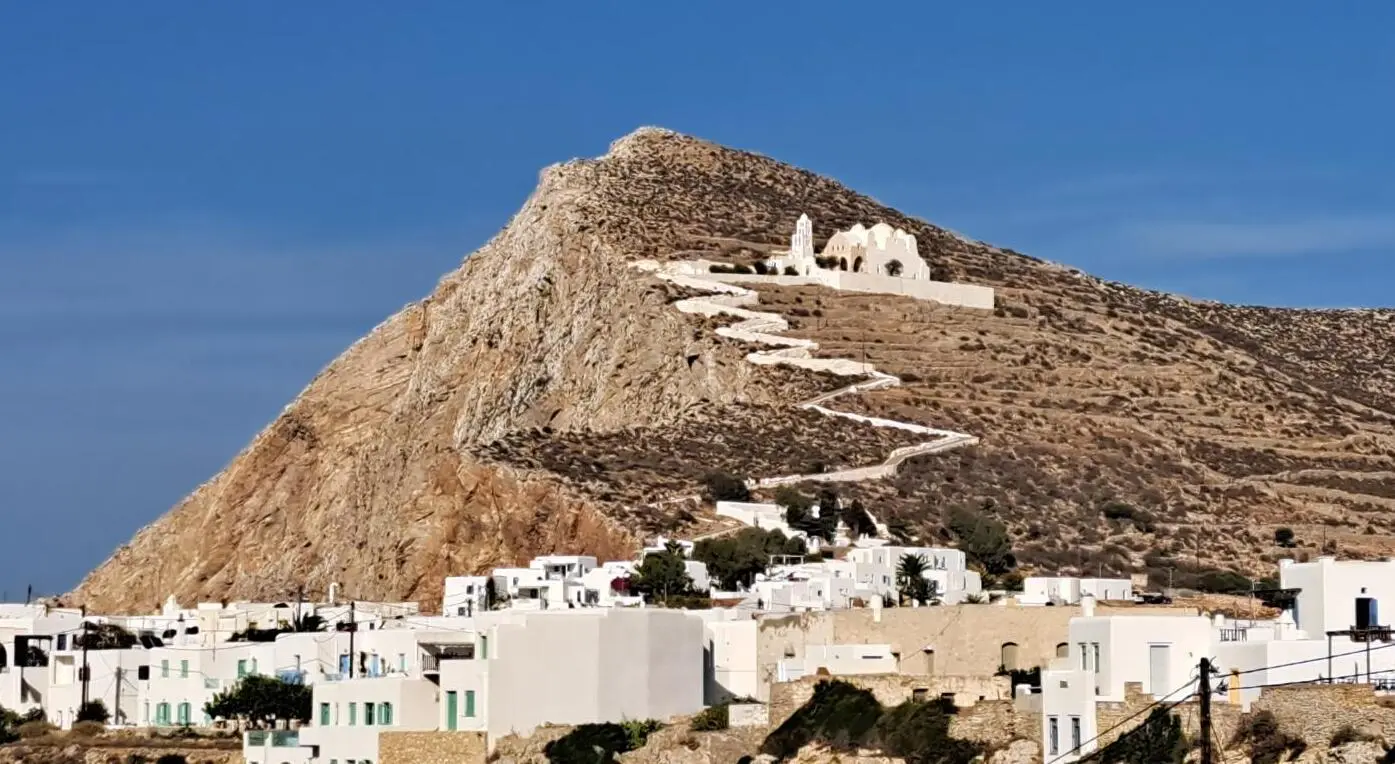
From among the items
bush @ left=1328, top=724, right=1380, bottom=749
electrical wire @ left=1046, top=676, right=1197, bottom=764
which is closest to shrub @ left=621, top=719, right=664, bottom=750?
electrical wire @ left=1046, top=676, right=1197, bottom=764

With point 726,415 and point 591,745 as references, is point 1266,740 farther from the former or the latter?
point 726,415

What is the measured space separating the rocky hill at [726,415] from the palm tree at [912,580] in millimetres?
14398

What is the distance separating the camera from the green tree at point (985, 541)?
254 feet

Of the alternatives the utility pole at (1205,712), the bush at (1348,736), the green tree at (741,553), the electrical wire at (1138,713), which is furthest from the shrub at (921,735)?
the green tree at (741,553)

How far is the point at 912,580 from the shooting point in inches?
2566

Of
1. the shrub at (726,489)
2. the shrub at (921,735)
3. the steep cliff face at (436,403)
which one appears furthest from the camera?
the steep cliff face at (436,403)

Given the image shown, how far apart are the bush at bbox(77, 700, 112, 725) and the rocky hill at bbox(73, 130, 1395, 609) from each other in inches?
727

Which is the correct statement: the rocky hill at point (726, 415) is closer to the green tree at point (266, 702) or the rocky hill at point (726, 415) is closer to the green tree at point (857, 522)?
the green tree at point (857, 522)

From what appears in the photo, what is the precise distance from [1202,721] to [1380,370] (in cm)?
9628

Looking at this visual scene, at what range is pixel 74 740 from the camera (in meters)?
64.1

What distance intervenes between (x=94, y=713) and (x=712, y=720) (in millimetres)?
19881

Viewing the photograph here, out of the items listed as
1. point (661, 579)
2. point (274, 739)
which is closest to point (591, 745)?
point (274, 739)

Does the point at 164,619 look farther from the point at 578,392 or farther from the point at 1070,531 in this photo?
the point at 578,392

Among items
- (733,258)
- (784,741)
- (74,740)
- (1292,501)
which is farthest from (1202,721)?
(733,258)
